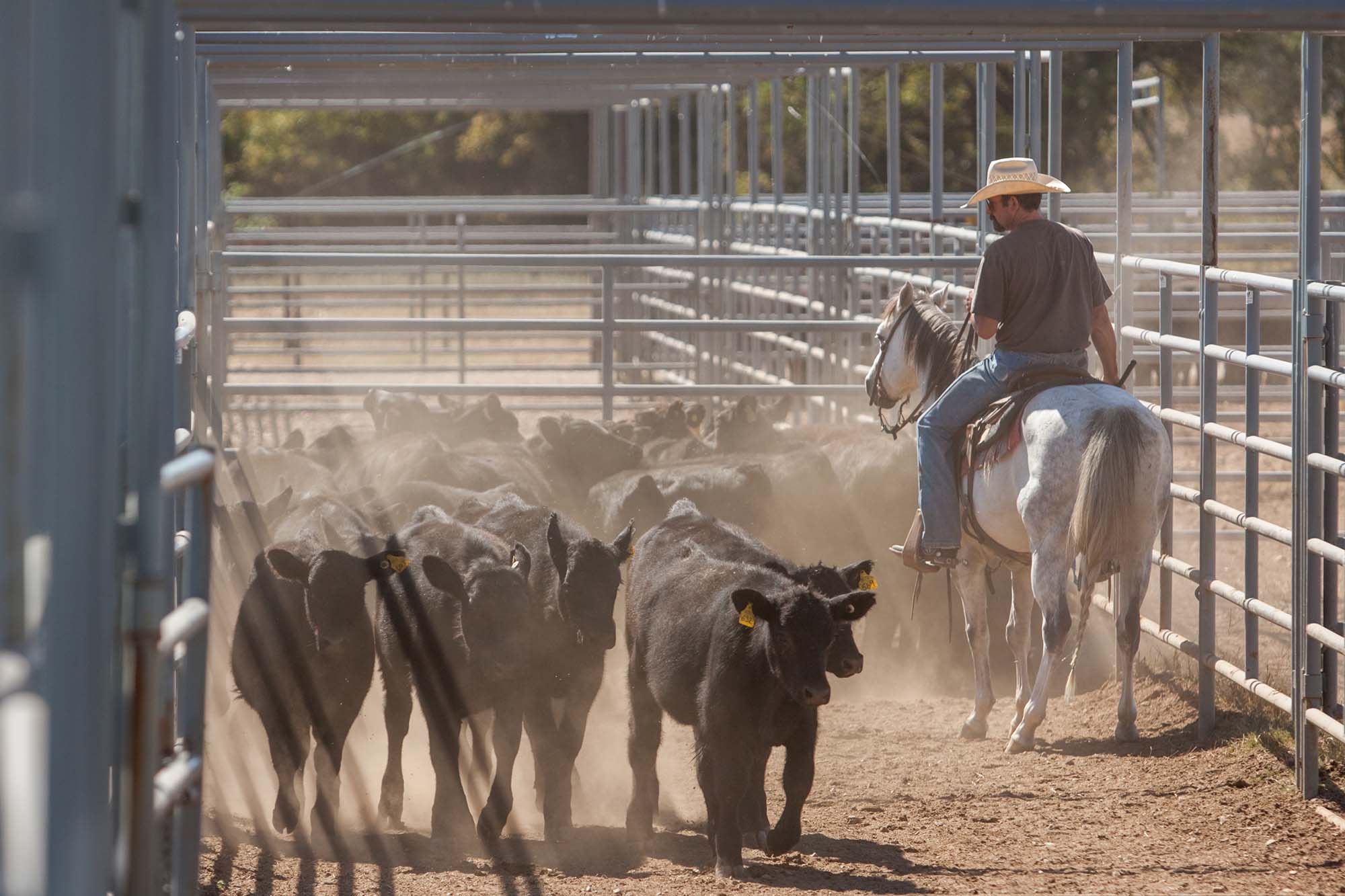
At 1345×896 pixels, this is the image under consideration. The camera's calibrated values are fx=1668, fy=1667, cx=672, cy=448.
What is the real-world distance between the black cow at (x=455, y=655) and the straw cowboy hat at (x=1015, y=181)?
276 centimetres

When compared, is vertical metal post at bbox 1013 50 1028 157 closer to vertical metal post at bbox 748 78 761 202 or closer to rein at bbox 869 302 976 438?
rein at bbox 869 302 976 438

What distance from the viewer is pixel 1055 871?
17.5 feet

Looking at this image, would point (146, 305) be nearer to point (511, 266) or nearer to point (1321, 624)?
point (1321, 624)

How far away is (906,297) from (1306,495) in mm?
3013

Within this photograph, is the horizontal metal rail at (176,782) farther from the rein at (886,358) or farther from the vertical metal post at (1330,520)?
the rein at (886,358)

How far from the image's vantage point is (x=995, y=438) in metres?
7.34

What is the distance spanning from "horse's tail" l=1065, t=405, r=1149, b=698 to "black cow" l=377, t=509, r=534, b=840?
231 centimetres

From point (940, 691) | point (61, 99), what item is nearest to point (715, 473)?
point (940, 691)

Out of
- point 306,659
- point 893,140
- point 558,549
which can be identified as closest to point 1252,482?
point 558,549

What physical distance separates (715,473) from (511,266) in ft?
6.51

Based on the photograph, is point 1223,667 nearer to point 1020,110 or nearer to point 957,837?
point 957,837

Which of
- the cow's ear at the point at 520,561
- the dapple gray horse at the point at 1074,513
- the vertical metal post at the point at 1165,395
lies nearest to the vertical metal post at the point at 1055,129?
the vertical metal post at the point at 1165,395

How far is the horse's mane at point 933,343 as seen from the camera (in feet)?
27.7

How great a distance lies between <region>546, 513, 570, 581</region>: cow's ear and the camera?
592 cm
